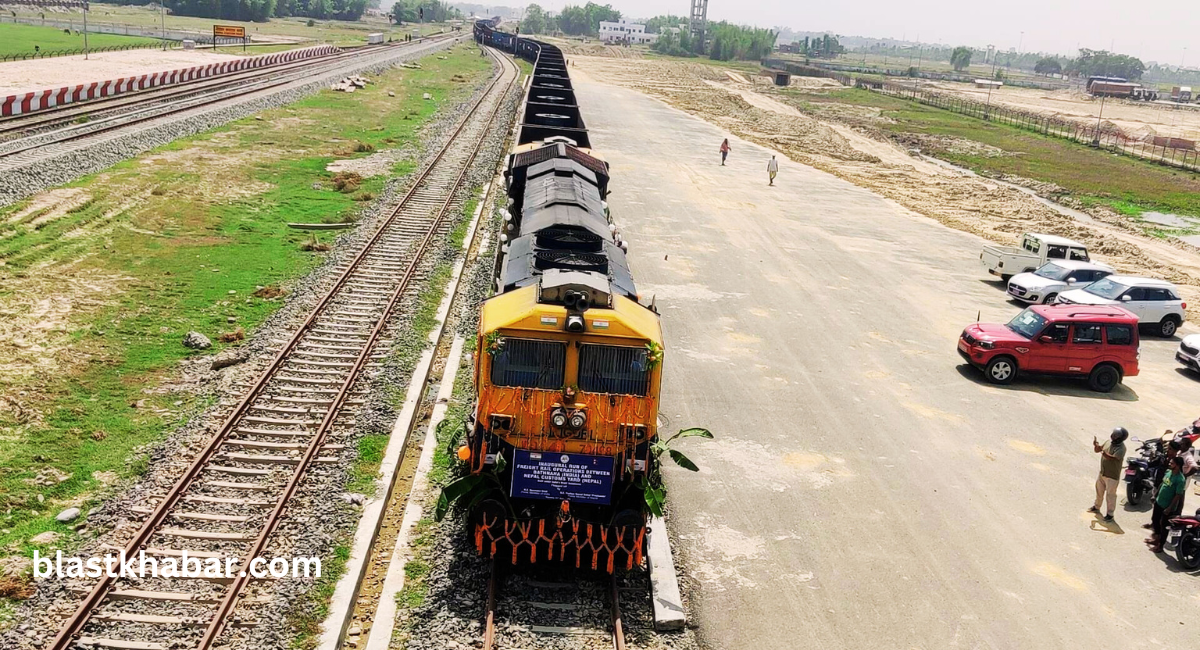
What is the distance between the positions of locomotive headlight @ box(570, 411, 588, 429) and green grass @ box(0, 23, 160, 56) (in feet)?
254

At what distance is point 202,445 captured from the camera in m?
14.6

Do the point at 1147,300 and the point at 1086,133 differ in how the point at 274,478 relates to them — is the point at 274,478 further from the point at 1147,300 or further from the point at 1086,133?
the point at 1086,133

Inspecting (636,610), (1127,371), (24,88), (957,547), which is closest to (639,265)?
(1127,371)

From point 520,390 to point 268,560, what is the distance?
3.79 meters

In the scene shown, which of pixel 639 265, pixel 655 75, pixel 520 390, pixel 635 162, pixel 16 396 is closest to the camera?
pixel 520 390

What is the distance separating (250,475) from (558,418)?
17.3ft

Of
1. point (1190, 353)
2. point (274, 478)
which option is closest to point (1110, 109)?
point (1190, 353)

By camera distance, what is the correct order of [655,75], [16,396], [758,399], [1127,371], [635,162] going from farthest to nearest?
[655,75] → [635,162] → [1127,371] → [758,399] → [16,396]

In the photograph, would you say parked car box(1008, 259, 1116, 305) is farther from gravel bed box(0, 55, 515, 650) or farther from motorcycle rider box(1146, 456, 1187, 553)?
gravel bed box(0, 55, 515, 650)

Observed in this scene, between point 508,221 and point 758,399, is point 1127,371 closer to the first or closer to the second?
point 758,399

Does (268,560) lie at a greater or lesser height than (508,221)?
lesser

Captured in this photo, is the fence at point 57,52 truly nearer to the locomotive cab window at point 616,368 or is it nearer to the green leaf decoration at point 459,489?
the green leaf decoration at point 459,489

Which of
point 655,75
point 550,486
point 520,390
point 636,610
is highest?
point 655,75

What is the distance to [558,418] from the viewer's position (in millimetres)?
11594
